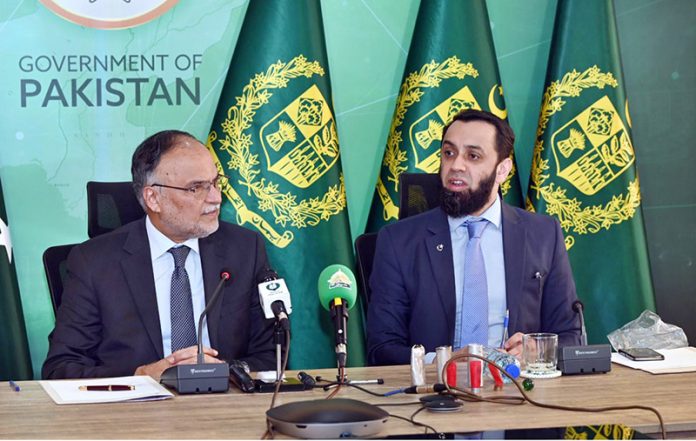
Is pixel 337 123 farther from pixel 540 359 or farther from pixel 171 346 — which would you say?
pixel 540 359

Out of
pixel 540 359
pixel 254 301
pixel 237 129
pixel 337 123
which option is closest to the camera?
pixel 540 359

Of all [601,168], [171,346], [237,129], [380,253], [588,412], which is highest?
[237,129]

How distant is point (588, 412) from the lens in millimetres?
2502

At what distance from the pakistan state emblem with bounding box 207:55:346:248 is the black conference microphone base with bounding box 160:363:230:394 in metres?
2.04

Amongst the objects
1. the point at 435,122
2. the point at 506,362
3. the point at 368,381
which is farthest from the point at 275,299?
the point at 435,122

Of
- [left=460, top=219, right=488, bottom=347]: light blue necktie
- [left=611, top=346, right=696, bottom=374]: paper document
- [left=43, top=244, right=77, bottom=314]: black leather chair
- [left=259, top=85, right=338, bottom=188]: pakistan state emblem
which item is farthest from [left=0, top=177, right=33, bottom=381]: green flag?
[left=611, top=346, right=696, bottom=374]: paper document

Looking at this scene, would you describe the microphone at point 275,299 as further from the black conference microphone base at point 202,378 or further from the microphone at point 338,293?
the black conference microphone base at point 202,378

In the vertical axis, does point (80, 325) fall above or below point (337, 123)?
below

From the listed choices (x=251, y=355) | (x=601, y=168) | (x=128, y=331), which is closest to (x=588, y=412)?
(x=251, y=355)

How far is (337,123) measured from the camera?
17.3 ft

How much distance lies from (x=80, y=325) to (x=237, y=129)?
1633 mm

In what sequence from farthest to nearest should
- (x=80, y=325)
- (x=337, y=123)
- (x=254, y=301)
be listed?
(x=337, y=123), (x=254, y=301), (x=80, y=325)

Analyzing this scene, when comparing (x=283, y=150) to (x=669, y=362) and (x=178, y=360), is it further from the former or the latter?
(x=669, y=362)

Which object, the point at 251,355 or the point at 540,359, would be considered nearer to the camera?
the point at 540,359
